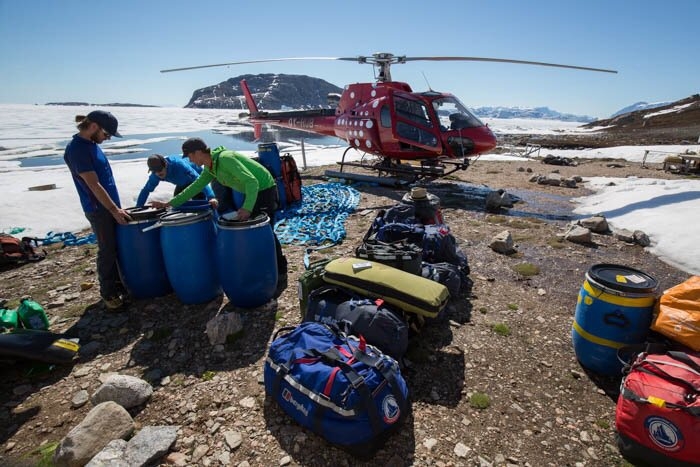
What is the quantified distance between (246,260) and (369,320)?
57.9 inches

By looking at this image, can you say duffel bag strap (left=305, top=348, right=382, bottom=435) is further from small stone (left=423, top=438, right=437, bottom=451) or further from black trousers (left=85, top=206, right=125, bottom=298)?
black trousers (left=85, top=206, right=125, bottom=298)

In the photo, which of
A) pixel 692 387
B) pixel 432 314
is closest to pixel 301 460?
pixel 432 314

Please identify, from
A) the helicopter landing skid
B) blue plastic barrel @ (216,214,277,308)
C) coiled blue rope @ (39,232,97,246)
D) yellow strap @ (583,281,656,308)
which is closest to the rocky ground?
blue plastic barrel @ (216,214,277,308)

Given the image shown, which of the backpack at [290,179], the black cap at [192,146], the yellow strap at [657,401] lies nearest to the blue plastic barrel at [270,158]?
the backpack at [290,179]

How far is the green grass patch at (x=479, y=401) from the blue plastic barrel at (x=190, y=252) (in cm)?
278

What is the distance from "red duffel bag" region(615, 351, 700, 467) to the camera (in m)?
1.74

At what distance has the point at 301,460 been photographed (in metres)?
2.01

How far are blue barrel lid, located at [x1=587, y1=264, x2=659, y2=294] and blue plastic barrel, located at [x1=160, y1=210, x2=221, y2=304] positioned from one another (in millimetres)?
3475

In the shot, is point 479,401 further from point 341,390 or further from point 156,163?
point 156,163

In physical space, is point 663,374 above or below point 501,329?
above

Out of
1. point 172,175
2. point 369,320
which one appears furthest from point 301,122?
point 369,320

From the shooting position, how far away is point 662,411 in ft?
5.91

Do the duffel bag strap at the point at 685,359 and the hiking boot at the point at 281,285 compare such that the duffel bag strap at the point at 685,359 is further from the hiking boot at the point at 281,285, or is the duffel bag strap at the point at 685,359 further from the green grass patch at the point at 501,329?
the hiking boot at the point at 281,285

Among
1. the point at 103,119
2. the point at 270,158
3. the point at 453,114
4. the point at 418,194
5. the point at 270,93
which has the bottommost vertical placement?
the point at 418,194
